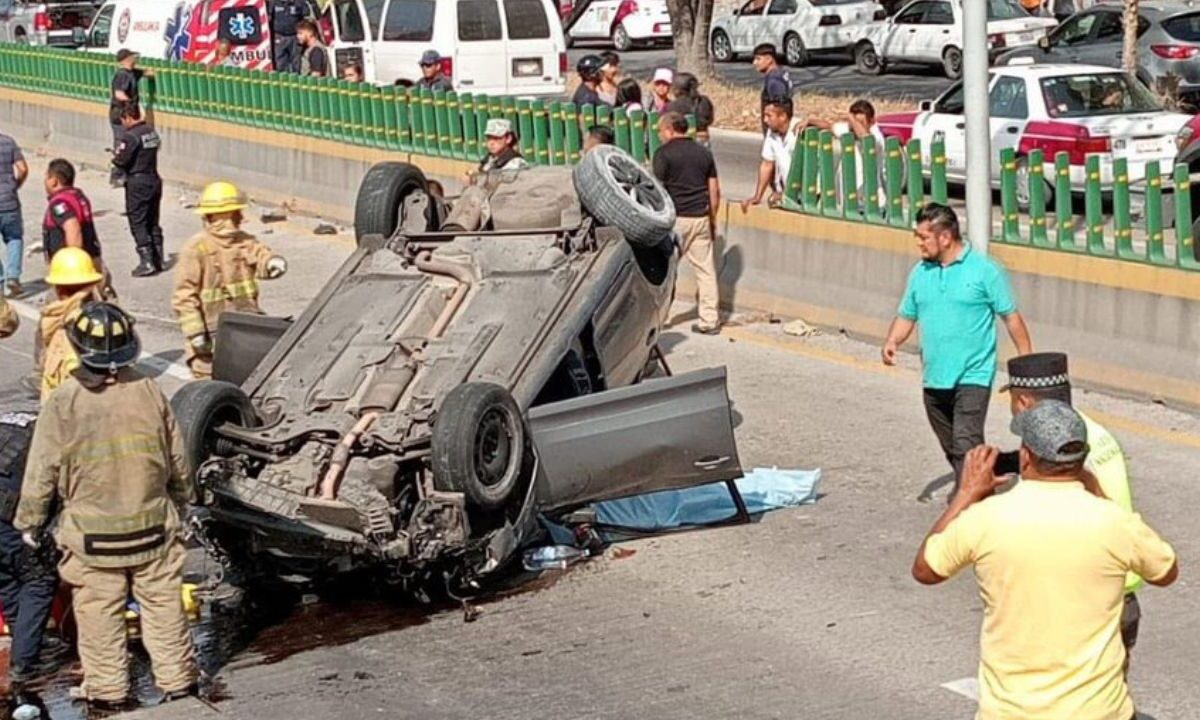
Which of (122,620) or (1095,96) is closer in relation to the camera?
(122,620)

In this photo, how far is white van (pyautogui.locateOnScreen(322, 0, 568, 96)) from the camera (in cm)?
2817

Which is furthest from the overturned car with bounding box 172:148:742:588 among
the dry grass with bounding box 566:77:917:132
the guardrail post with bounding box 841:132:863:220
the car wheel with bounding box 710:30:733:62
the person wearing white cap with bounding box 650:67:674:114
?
the car wheel with bounding box 710:30:733:62

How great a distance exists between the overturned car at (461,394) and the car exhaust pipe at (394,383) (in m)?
0.01

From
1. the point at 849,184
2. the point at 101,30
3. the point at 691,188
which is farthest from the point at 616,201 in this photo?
the point at 101,30

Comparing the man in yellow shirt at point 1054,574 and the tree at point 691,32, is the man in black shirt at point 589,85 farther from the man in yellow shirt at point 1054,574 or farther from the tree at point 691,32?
the man in yellow shirt at point 1054,574

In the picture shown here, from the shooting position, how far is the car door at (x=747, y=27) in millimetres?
42156

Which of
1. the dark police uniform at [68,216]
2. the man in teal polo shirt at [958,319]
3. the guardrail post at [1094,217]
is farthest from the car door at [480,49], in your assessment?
the man in teal polo shirt at [958,319]

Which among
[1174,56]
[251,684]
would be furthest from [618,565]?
[1174,56]

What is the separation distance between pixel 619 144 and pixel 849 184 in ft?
8.87

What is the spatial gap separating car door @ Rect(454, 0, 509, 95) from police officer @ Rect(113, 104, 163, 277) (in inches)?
372

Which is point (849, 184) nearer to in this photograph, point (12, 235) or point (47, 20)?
point (12, 235)

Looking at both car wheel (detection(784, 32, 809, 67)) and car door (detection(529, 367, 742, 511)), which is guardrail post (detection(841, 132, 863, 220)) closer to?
car door (detection(529, 367, 742, 511))

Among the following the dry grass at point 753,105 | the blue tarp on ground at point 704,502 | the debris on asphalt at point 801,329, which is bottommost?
the blue tarp on ground at point 704,502

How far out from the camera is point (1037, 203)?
13727 millimetres
